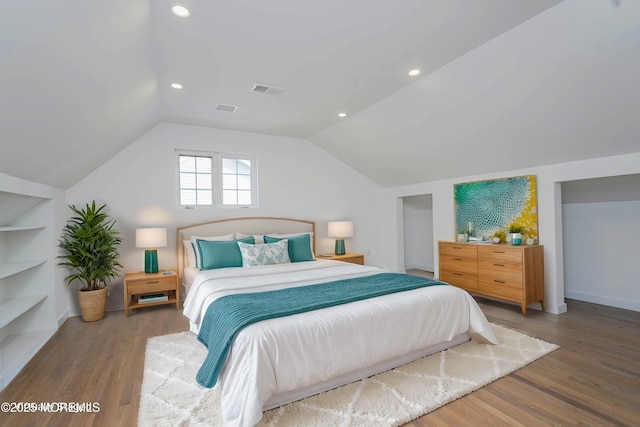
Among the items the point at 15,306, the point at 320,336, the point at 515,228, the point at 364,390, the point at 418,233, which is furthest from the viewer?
the point at 418,233

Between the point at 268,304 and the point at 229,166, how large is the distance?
3.21 meters

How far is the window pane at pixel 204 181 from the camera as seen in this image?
481cm

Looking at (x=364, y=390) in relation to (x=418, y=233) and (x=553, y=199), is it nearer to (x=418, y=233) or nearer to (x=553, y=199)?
(x=553, y=199)

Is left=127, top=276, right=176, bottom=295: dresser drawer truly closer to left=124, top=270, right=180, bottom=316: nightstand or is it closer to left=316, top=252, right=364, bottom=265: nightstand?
left=124, top=270, right=180, bottom=316: nightstand

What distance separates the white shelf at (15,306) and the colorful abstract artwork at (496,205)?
526cm

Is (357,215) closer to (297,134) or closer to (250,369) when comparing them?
(297,134)

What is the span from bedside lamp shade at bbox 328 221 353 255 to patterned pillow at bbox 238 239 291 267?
1.32 meters

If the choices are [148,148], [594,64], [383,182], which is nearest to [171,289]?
[148,148]

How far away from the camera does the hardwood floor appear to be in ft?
6.24

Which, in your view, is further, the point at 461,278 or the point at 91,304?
the point at 461,278

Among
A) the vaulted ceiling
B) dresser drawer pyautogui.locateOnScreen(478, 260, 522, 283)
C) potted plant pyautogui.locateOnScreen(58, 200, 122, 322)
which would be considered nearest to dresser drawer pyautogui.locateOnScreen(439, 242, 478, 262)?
dresser drawer pyautogui.locateOnScreen(478, 260, 522, 283)

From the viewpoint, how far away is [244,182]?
514 cm

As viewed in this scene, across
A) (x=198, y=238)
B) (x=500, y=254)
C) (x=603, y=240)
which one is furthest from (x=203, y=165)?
(x=603, y=240)

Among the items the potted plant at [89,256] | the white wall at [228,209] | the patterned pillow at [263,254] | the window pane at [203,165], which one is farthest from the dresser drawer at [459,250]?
the potted plant at [89,256]
